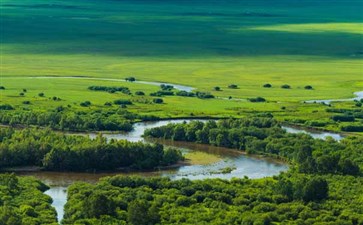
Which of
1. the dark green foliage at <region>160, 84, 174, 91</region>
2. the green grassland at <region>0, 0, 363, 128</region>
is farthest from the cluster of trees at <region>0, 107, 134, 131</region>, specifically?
the dark green foliage at <region>160, 84, 174, 91</region>

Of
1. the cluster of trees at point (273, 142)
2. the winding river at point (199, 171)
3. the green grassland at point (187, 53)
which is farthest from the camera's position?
the green grassland at point (187, 53)

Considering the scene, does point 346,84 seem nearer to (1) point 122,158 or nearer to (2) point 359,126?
(2) point 359,126

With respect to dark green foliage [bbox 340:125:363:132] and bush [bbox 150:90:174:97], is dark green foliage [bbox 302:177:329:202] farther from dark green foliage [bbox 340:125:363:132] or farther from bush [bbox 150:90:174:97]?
bush [bbox 150:90:174:97]

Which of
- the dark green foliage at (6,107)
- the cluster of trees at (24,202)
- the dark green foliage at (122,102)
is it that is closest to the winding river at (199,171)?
the cluster of trees at (24,202)

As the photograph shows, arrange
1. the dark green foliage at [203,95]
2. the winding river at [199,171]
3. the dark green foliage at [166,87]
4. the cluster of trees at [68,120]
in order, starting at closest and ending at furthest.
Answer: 1. the winding river at [199,171]
2. the cluster of trees at [68,120]
3. the dark green foliage at [203,95]
4. the dark green foliage at [166,87]

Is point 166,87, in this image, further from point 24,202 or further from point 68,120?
point 24,202

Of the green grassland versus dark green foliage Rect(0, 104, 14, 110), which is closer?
dark green foliage Rect(0, 104, 14, 110)

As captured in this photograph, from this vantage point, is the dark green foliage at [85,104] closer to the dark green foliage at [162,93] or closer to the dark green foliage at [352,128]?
the dark green foliage at [162,93]
